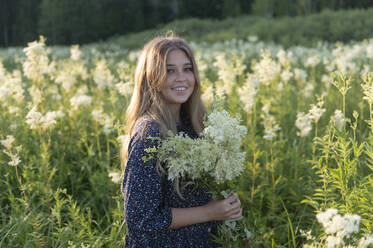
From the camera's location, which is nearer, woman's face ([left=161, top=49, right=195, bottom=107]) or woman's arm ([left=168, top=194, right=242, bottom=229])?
woman's arm ([left=168, top=194, right=242, bottom=229])

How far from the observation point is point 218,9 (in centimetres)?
3472

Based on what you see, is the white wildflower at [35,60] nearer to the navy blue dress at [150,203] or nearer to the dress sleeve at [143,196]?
the navy blue dress at [150,203]

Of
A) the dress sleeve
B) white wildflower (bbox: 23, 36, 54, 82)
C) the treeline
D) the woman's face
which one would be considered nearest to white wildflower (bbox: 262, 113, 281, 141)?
the woman's face

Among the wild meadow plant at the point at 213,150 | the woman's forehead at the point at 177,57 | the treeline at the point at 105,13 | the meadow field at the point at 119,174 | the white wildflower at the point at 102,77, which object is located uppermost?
the treeline at the point at 105,13

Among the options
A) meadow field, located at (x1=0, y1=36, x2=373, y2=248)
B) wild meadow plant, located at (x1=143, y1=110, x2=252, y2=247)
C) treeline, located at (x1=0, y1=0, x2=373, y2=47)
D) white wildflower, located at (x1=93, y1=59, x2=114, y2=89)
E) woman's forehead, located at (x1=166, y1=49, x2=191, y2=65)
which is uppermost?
treeline, located at (x1=0, y1=0, x2=373, y2=47)

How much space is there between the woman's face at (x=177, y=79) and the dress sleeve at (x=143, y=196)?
461mm

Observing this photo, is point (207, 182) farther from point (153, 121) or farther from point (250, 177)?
point (250, 177)

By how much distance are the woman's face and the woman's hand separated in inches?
28.9

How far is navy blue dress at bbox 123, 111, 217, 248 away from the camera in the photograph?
1981 mm

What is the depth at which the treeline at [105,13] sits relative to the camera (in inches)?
1136

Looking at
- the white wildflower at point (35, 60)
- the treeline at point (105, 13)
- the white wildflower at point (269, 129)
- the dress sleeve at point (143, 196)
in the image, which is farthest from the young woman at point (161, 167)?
the treeline at point (105, 13)

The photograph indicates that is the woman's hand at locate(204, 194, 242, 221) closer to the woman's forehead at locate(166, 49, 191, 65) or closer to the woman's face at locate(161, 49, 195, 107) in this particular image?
the woman's face at locate(161, 49, 195, 107)

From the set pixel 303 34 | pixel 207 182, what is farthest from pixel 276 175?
pixel 303 34

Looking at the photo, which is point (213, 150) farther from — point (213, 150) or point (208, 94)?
point (208, 94)
